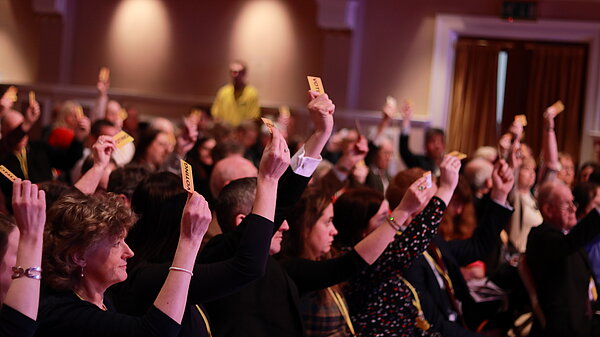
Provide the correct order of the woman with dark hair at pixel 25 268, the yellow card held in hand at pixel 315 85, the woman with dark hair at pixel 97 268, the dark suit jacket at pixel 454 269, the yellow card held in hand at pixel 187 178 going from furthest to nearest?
the dark suit jacket at pixel 454 269
the yellow card held in hand at pixel 315 85
the yellow card held in hand at pixel 187 178
the woman with dark hair at pixel 97 268
the woman with dark hair at pixel 25 268

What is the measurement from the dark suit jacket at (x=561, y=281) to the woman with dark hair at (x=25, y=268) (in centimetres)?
281

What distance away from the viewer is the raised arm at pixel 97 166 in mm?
3168

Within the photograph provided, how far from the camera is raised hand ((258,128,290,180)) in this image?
2.28 m

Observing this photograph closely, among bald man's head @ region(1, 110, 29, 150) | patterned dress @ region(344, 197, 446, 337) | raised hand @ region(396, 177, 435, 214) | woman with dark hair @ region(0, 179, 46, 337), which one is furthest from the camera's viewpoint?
bald man's head @ region(1, 110, 29, 150)

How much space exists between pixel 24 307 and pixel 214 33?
31.9 feet

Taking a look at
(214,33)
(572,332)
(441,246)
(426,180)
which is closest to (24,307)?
(426,180)

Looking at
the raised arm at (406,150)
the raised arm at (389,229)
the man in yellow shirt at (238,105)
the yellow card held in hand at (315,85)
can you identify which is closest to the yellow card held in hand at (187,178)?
the yellow card held in hand at (315,85)

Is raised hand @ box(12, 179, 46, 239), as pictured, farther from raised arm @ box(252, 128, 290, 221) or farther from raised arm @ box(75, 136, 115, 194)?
raised arm @ box(75, 136, 115, 194)

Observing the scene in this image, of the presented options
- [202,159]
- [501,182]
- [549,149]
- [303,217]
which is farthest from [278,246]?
[549,149]

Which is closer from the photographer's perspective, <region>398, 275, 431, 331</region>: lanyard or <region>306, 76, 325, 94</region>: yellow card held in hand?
<region>306, 76, 325, 94</region>: yellow card held in hand

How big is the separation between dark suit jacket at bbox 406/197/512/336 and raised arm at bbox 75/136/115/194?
1.29 metres

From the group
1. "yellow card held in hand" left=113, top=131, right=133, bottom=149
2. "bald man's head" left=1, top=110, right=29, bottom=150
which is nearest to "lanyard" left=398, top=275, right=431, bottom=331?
"yellow card held in hand" left=113, top=131, right=133, bottom=149

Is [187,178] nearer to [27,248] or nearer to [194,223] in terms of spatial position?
[194,223]

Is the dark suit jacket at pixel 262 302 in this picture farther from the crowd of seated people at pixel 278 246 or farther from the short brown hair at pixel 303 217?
the short brown hair at pixel 303 217
